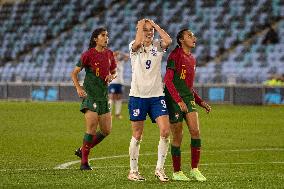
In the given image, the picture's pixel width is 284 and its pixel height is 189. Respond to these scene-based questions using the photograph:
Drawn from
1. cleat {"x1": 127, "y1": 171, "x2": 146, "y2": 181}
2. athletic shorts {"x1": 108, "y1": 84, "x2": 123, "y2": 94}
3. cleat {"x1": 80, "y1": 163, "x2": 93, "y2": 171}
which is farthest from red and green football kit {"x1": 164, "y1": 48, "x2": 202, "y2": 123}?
athletic shorts {"x1": 108, "y1": 84, "x2": 123, "y2": 94}

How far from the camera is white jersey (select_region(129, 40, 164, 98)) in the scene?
11352mm

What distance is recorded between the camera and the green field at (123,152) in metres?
11.1

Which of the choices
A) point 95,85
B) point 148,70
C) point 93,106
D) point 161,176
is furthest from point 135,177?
point 95,85

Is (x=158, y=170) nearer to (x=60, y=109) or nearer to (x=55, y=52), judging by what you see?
(x=60, y=109)

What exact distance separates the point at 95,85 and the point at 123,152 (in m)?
3.47

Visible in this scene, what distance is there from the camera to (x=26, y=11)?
49938 millimetres

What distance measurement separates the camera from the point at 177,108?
449 inches

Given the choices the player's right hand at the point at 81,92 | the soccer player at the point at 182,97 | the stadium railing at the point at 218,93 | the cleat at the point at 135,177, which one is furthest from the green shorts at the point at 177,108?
the stadium railing at the point at 218,93

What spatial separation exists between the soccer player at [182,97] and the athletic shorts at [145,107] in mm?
183

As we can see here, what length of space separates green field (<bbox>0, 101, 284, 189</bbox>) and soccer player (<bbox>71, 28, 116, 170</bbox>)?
642 mm

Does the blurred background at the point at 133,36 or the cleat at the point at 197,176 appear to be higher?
the blurred background at the point at 133,36

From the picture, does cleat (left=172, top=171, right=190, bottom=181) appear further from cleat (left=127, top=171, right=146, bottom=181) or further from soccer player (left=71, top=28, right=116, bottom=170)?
soccer player (left=71, top=28, right=116, bottom=170)

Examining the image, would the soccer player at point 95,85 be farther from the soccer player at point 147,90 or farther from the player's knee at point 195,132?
the player's knee at point 195,132

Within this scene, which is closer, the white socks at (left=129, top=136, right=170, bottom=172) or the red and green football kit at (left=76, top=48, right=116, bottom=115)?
the white socks at (left=129, top=136, right=170, bottom=172)
